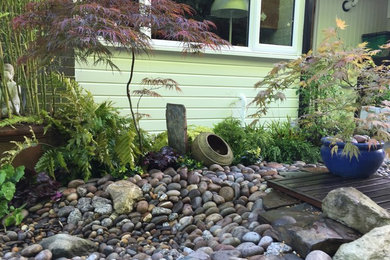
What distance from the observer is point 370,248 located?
5.84 feet

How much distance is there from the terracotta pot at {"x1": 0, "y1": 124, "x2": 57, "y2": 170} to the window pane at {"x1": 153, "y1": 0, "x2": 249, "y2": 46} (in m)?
2.75

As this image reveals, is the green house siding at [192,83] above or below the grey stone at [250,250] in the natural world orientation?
above

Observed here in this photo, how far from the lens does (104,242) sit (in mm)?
2488

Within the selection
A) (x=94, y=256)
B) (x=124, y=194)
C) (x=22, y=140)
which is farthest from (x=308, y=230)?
(x=22, y=140)

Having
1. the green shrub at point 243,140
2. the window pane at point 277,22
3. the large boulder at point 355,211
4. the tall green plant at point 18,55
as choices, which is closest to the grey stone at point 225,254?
the large boulder at point 355,211

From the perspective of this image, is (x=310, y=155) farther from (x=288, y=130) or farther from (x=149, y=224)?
(x=149, y=224)

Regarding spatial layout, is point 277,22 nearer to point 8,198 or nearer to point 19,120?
point 19,120

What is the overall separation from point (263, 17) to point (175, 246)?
13.3 feet

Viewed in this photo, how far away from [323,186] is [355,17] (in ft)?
17.9

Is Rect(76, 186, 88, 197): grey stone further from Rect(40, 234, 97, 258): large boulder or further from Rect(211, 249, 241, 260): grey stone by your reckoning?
Rect(211, 249, 241, 260): grey stone

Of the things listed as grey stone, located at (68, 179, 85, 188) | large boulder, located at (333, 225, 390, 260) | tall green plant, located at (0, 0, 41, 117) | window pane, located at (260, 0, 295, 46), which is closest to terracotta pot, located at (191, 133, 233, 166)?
grey stone, located at (68, 179, 85, 188)

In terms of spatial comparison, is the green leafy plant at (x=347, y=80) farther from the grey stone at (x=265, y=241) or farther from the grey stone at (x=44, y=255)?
the grey stone at (x=44, y=255)

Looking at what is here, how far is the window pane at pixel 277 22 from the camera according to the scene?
5.38 m

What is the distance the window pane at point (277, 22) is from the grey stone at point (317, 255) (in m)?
4.03
